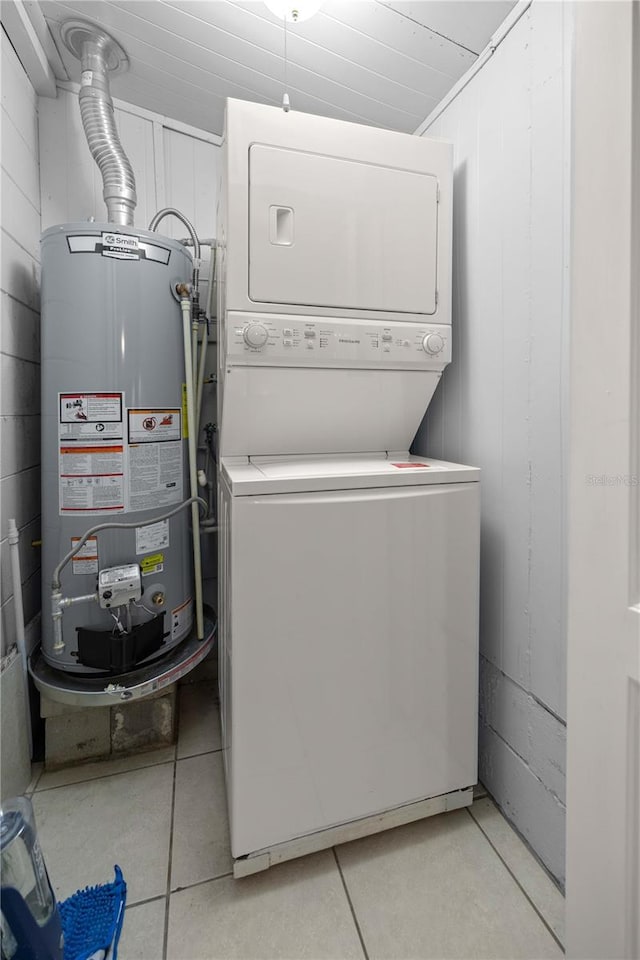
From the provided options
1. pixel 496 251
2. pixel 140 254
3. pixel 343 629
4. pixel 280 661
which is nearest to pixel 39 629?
pixel 280 661

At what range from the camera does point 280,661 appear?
1179 mm

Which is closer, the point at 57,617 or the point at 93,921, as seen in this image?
the point at 93,921

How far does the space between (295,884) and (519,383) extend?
59.5 inches

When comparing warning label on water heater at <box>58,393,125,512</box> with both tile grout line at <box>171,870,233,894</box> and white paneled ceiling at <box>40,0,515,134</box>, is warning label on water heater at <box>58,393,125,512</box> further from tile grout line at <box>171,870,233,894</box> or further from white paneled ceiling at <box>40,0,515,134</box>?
white paneled ceiling at <box>40,0,515,134</box>

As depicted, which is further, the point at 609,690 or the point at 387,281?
the point at 387,281

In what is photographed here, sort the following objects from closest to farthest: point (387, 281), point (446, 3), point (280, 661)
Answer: point (280, 661) → point (446, 3) → point (387, 281)

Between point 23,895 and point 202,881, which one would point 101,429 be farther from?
point 202,881

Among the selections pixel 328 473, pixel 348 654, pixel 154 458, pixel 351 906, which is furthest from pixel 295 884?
pixel 154 458

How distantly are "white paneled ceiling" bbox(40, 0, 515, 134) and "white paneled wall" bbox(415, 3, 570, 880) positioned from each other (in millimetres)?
136

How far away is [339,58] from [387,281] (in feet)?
2.65

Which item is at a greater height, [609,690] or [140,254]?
[140,254]

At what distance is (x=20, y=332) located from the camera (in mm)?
1625

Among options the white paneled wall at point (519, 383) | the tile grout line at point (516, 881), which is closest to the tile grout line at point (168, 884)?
the tile grout line at point (516, 881)

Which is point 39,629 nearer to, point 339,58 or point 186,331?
point 186,331
